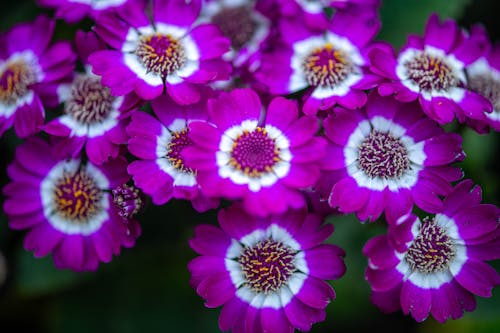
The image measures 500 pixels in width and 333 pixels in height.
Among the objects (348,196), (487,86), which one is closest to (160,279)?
(348,196)

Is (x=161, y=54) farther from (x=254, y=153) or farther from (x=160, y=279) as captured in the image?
(x=160, y=279)

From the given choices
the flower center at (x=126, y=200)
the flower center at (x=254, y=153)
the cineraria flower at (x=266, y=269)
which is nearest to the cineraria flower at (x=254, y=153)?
the flower center at (x=254, y=153)

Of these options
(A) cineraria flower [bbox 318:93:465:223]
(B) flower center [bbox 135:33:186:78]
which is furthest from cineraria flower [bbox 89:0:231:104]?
(A) cineraria flower [bbox 318:93:465:223]

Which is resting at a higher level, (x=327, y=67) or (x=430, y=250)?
(x=327, y=67)

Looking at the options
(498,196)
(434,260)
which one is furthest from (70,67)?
(498,196)

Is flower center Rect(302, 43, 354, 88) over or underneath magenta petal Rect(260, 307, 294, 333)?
over

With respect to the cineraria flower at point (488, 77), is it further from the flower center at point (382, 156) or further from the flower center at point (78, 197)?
the flower center at point (78, 197)

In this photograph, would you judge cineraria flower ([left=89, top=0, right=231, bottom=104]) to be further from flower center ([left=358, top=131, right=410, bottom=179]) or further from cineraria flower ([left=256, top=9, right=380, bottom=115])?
flower center ([left=358, top=131, right=410, bottom=179])
